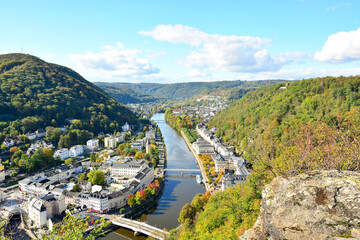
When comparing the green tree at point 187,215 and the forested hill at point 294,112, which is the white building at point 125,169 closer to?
the green tree at point 187,215

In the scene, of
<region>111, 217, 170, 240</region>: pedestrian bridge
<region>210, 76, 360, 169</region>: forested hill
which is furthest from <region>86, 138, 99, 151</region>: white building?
<region>210, 76, 360, 169</region>: forested hill

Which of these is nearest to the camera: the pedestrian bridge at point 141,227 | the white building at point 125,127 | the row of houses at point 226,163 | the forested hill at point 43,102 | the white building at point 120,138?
the pedestrian bridge at point 141,227

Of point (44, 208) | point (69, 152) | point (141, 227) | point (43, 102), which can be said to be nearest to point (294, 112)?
point (141, 227)

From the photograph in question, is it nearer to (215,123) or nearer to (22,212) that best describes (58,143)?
(22,212)

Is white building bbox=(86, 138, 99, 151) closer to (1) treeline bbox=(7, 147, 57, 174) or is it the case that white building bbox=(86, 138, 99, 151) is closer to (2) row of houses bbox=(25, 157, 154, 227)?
(1) treeline bbox=(7, 147, 57, 174)

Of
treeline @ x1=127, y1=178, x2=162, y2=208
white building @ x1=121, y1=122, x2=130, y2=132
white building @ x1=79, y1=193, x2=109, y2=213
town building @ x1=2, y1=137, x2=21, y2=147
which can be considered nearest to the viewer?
white building @ x1=79, y1=193, x2=109, y2=213

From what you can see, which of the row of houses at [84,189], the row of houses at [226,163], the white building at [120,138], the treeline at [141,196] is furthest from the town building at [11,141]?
the row of houses at [226,163]

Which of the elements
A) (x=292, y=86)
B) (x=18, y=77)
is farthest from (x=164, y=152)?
(x=18, y=77)
